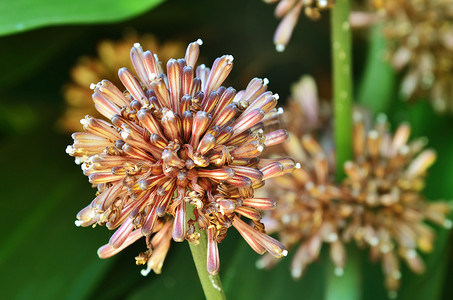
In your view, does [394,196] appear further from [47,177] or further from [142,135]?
[47,177]

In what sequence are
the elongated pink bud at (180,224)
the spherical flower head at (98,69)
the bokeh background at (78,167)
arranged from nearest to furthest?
the elongated pink bud at (180,224), the bokeh background at (78,167), the spherical flower head at (98,69)

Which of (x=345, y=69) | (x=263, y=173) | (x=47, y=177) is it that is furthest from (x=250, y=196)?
(x=47, y=177)

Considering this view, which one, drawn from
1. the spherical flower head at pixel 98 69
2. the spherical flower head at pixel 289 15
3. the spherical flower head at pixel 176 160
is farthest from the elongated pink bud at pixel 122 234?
the spherical flower head at pixel 98 69

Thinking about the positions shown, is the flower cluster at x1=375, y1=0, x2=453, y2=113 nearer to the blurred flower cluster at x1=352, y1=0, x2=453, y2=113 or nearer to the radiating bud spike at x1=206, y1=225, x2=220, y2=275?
the blurred flower cluster at x1=352, y1=0, x2=453, y2=113

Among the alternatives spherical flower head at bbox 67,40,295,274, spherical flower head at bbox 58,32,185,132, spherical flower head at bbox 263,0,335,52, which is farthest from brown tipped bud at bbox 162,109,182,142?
spherical flower head at bbox 58,32,185,132

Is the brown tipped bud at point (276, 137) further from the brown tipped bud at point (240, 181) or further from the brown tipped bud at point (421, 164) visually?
the brown tipped bud at point (421, 164)

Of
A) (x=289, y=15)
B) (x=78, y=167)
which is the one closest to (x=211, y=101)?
(x=289, y=15)
